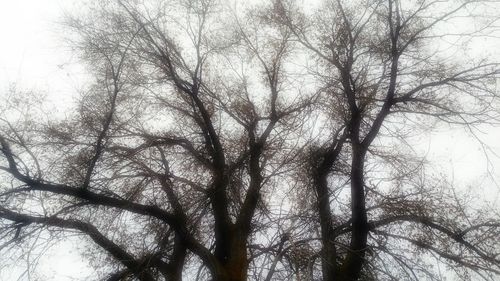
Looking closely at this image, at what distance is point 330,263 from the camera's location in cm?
593

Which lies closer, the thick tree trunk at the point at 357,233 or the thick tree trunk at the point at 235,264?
the thick tree trunk at the point at 357,233

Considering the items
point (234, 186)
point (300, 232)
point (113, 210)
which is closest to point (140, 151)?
point (113, 210)

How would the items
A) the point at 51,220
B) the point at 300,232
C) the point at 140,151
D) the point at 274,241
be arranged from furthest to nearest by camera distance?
the point at 140,151, the point at 274,241, the point at 300,232, the point at 51,220

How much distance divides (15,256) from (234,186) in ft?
12.0

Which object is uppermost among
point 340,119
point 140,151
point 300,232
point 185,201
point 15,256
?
point 340,119

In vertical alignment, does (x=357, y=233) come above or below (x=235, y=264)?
above

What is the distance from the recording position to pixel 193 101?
25.0 ft

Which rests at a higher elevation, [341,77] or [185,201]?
Result: [341,77]

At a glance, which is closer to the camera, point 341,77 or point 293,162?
point 341,77

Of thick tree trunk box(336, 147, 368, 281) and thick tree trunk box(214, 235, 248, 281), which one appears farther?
thick tree trunk box(214, 235, 248, 281)

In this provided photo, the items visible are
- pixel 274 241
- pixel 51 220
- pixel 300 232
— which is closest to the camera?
pixel 51 220

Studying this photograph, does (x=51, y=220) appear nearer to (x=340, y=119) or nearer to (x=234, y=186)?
(x=234, y=186)

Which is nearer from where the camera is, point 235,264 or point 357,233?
point 357,233

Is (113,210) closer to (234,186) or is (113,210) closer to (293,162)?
(234,186)
